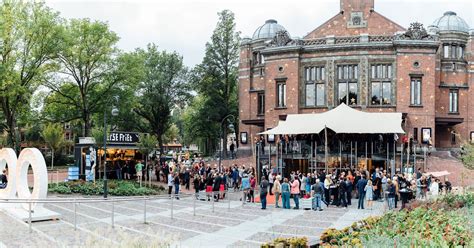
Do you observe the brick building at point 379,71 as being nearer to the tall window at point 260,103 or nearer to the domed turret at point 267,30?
the tall window at point 260,103

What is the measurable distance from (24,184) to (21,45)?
2174 cm

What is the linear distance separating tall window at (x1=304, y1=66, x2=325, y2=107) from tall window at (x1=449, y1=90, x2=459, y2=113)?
464 inches

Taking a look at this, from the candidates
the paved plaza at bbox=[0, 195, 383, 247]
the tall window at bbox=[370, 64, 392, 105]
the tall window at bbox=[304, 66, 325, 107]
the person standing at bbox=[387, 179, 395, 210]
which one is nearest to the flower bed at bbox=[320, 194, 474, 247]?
the paved plaza at bbox=[0, 195, 383, 247]

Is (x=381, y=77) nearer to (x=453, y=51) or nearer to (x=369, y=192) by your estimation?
(x=453, y=51)

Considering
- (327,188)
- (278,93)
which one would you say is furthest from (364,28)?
(327,188)

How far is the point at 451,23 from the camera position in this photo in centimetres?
4688

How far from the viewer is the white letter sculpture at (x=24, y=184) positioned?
18.2m

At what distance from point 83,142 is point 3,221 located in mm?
18930

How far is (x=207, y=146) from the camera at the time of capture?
80.9m

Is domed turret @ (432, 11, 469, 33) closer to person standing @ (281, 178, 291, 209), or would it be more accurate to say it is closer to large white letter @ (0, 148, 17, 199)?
person standing @ (281, 178, 291, 209)

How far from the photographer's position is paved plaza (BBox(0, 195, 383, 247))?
1459 centimetres

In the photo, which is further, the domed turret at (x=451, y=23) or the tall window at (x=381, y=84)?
the domed turret at (x=451, y=23)

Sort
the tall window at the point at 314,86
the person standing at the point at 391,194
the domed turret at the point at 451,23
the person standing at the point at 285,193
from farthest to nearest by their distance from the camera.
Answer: the domed turret at the point at 451,23 < the tall window at the point at 314,86 < the person standing at the point at 285,193 < the person standing at the point at 391,194

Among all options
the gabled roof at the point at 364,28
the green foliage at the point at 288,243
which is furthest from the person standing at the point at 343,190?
the gabled roof at the point at 364,28
